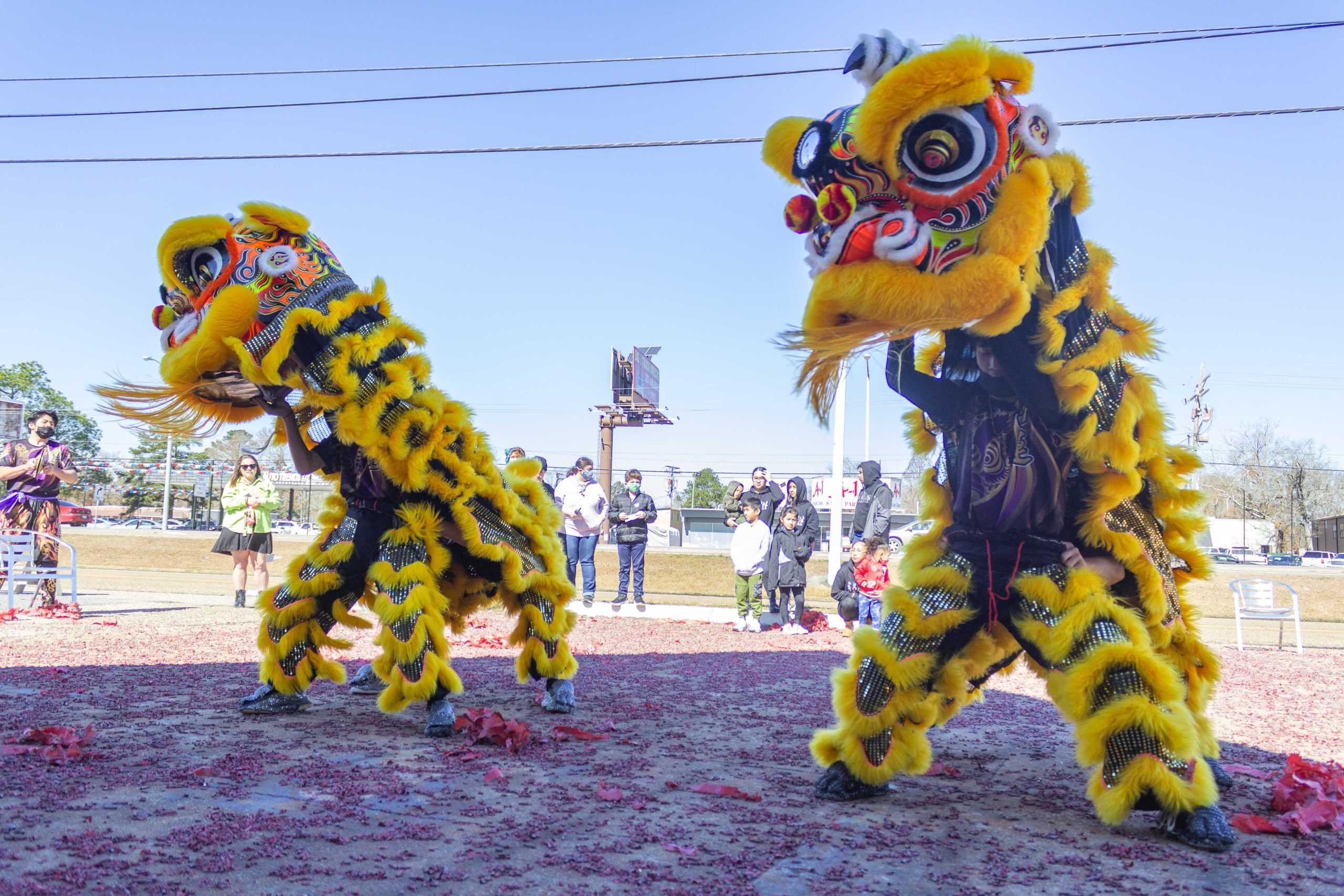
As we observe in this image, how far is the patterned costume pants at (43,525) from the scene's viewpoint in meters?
8.73

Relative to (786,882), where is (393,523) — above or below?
above

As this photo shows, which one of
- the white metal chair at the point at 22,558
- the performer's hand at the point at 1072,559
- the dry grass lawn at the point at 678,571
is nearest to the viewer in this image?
the performer's hand at the point at 1072,559

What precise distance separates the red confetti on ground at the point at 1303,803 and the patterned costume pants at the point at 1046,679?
12.3 inches

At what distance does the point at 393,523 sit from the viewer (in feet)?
14.5

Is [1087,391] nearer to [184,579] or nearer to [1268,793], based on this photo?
[1268,793]

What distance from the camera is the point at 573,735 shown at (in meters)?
4.24

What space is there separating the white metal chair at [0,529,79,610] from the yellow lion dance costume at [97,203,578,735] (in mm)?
4943

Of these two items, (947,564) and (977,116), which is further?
(947,564)

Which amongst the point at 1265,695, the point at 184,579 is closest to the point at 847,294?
the point at 1265,695

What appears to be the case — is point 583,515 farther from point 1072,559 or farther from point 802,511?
point 1072,559

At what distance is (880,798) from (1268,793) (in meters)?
1.48

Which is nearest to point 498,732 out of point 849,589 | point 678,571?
point 849,589

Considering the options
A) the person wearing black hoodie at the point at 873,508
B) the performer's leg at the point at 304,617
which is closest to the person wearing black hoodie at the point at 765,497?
the person wearing black hoodie at the point at 873,508

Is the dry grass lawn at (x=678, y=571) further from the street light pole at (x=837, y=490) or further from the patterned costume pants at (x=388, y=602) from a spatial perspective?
the patterned costume pants at (x=388, y=602)
